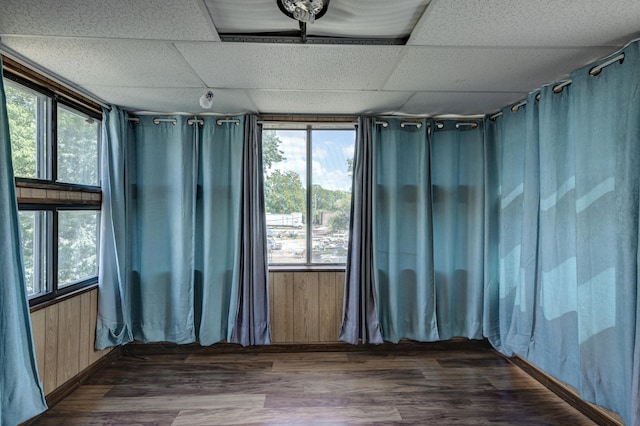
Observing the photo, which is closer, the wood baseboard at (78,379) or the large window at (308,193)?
the wood baseboard at (78,379)

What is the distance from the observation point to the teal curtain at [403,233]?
9.63 feet

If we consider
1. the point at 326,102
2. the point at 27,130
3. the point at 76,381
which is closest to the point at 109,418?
the point at 76,381

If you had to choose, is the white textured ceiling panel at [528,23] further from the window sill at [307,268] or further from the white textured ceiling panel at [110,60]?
the window sill at [307,268]

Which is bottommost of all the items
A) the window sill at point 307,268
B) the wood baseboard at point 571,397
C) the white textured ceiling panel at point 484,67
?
the wood baseboard at point 571,397

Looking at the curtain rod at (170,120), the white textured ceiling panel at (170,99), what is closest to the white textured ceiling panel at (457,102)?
the white textured ceiling panel at (170,99)

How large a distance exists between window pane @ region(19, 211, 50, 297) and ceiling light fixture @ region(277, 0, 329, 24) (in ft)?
6.91

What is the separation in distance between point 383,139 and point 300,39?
1523mm

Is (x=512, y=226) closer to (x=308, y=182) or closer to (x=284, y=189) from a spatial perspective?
(x=308, y=182)

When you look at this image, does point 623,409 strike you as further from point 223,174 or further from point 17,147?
point 17,147

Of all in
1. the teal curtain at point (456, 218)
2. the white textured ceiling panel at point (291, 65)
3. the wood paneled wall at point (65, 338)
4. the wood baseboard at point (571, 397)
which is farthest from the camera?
the teal curtain at point (456, 218)

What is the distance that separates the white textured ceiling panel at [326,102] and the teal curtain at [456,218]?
0.69 meters

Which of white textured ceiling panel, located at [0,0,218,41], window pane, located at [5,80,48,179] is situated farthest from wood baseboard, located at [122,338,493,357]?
white textured ceiling panel, located at [0,0,218,41]

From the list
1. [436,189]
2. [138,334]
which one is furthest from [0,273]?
[436,189]

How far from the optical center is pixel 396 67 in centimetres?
198
